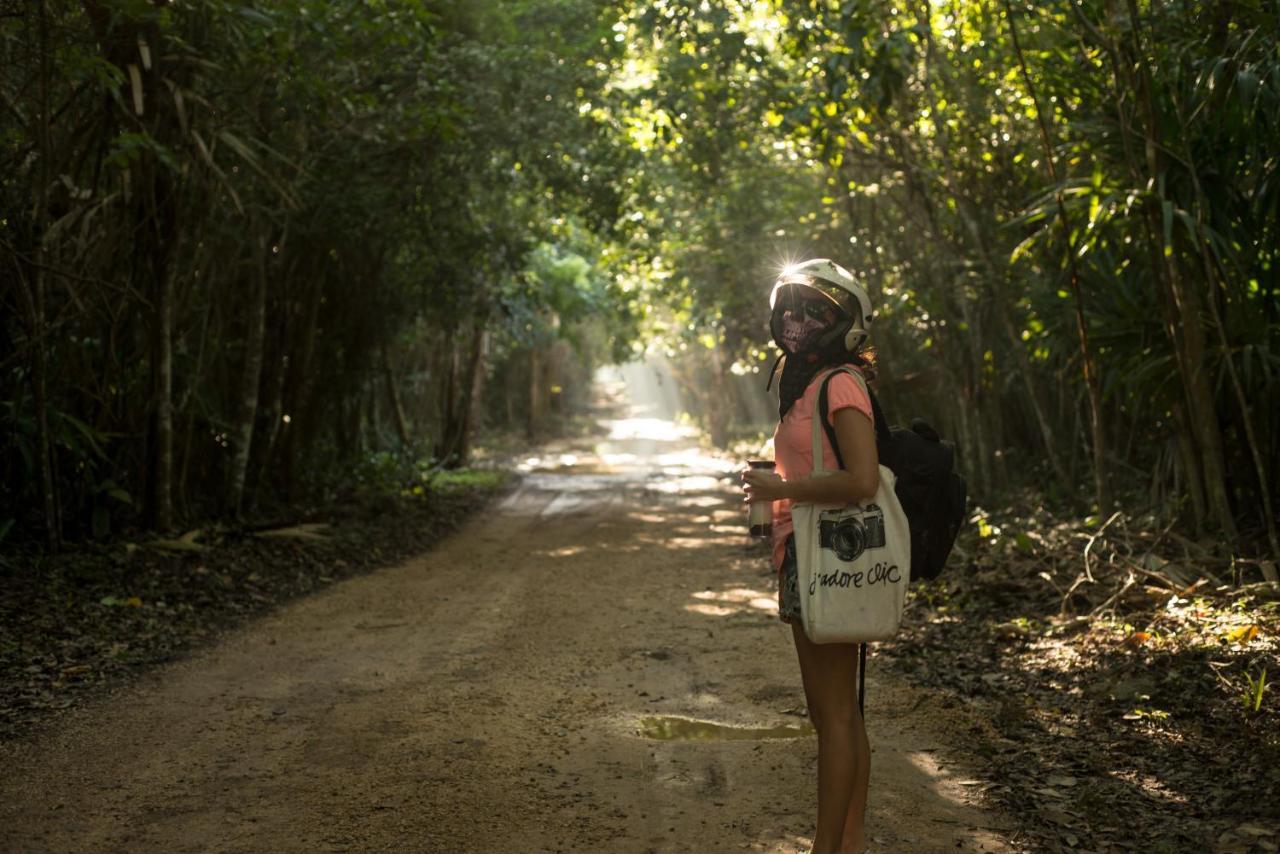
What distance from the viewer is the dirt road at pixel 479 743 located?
14.3ft

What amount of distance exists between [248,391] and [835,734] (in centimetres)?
962

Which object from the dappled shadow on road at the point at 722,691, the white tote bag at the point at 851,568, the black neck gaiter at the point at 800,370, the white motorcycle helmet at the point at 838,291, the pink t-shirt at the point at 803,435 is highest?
the white motorcycle helmet at the point at 838,291

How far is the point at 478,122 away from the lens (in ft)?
45.5

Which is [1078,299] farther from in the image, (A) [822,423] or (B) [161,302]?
(B) [161,302]

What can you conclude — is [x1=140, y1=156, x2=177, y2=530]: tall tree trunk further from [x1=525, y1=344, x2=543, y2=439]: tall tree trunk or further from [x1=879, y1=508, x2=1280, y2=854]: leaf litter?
[x1=525, y1=344, x2=543, y2=439]: tall tree trunk

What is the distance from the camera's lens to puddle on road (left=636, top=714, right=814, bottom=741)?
18.5ft

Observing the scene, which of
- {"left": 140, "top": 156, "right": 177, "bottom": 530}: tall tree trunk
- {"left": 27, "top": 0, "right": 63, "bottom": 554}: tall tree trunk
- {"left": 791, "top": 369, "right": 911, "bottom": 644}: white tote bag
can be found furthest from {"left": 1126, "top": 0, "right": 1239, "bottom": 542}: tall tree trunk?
{"left": 140, "top": 156, "right": 177, "bottom": 530}: tall tree trunk

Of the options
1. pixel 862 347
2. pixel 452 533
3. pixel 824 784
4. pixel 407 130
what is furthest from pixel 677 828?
pixel 452 533

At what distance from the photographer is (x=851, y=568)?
3.50m

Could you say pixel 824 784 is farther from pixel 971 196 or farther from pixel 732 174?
pixel 732 174

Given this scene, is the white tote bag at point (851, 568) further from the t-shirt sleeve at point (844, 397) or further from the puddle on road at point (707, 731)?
the puddle on road at point (707, 731)

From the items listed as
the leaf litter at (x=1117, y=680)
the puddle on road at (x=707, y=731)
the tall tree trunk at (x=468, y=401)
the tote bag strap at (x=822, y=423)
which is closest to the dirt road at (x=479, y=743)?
the puddle on road at (x=707, y=731)

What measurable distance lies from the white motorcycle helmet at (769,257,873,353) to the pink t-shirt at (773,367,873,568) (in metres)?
0.16

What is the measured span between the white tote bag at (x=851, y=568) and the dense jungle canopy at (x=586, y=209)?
14.1 feet
